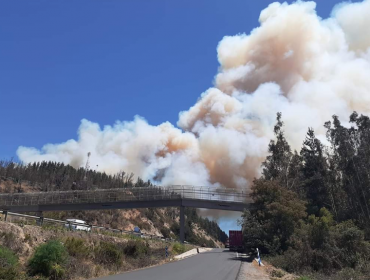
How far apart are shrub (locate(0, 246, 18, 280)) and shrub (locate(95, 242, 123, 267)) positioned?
9.28 m

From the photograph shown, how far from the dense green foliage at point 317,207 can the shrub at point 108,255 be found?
49.0ft

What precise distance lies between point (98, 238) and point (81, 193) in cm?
3925

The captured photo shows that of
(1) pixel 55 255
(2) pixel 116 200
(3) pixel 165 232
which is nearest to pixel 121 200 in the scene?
(2) pixel 116 200

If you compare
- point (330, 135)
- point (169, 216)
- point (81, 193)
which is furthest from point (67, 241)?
point (169, 216)

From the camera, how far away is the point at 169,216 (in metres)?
160

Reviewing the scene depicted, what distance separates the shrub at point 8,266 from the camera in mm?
13961

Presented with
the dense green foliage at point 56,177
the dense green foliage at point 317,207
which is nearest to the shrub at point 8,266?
the dense green foliage at point 317,207

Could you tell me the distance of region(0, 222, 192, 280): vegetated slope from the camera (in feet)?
54.4

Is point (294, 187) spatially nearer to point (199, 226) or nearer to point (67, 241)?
point (67, 241)

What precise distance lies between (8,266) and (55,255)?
254 cm

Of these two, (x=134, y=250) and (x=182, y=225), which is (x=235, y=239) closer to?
(x=182, y=225)

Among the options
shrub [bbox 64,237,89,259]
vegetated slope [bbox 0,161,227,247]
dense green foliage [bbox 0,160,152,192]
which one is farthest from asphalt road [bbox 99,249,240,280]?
dense green foliage [bbox 0,160,152,192]

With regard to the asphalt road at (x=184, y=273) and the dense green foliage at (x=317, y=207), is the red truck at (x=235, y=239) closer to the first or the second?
the dense green foliage at (x=317, y=207)

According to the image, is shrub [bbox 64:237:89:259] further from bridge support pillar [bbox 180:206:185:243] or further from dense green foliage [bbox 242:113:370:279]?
bridge support pillar [bbox 180:206:185:243]
